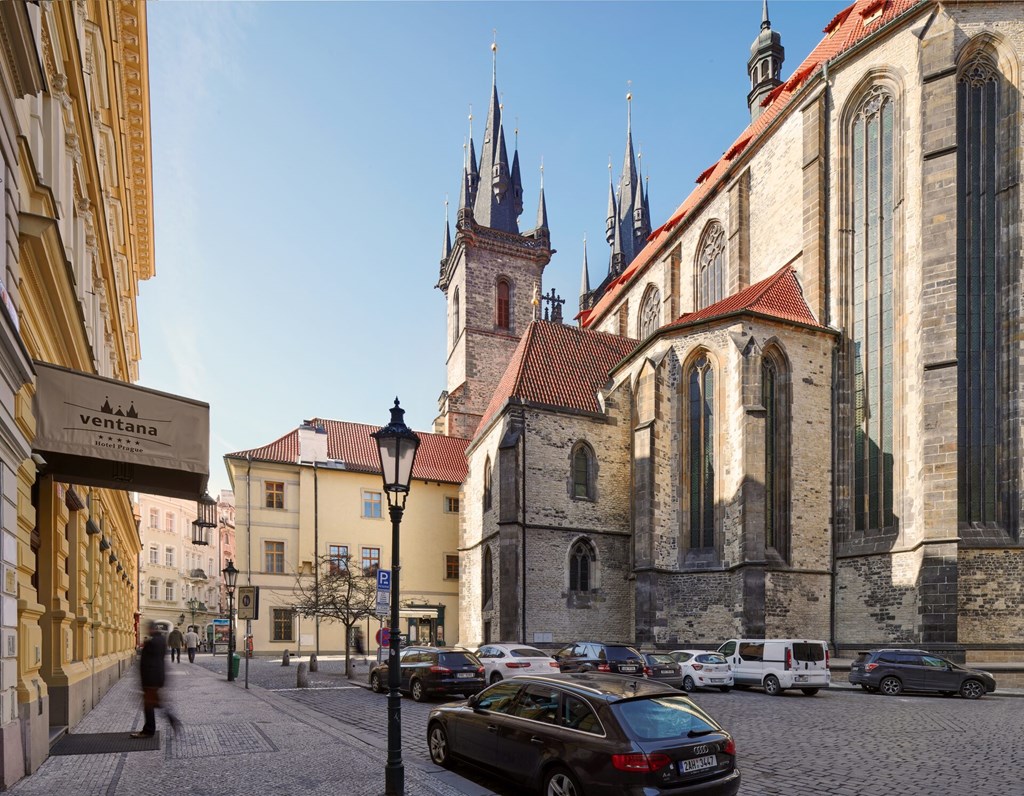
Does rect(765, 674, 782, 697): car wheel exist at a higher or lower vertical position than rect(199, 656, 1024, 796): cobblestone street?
lower

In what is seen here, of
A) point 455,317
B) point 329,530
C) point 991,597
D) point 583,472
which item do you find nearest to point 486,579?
point 583,472

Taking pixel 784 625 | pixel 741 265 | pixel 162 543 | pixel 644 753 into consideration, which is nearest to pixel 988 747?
pixel 644 753

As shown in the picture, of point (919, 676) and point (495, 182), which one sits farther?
point (495, 182)

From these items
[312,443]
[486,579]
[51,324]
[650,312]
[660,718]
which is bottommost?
[486,579]

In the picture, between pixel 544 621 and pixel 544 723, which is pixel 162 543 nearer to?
pixel 544 621

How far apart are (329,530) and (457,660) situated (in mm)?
25938

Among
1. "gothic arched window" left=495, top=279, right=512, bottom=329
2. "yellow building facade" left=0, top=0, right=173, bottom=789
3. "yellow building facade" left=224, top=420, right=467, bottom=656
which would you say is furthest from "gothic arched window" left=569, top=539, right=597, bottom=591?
"gothic arched window" left=495, top=279, right=512, bottom=329

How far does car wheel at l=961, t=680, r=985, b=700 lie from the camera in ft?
59.1

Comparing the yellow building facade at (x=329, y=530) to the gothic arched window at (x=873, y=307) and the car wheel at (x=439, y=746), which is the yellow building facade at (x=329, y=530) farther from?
the car wheel at (x=439, y=746)

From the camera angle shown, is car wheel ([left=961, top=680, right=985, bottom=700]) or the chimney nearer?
car wheel ([left=961, top=680, right=985, bottom=700])

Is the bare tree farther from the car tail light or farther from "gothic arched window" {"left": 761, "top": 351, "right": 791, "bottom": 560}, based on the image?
the car tail light

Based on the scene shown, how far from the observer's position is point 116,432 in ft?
27.9

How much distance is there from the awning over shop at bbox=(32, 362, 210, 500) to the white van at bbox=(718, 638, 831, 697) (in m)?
14.9

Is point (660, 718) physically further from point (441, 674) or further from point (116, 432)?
point (441, 674)
